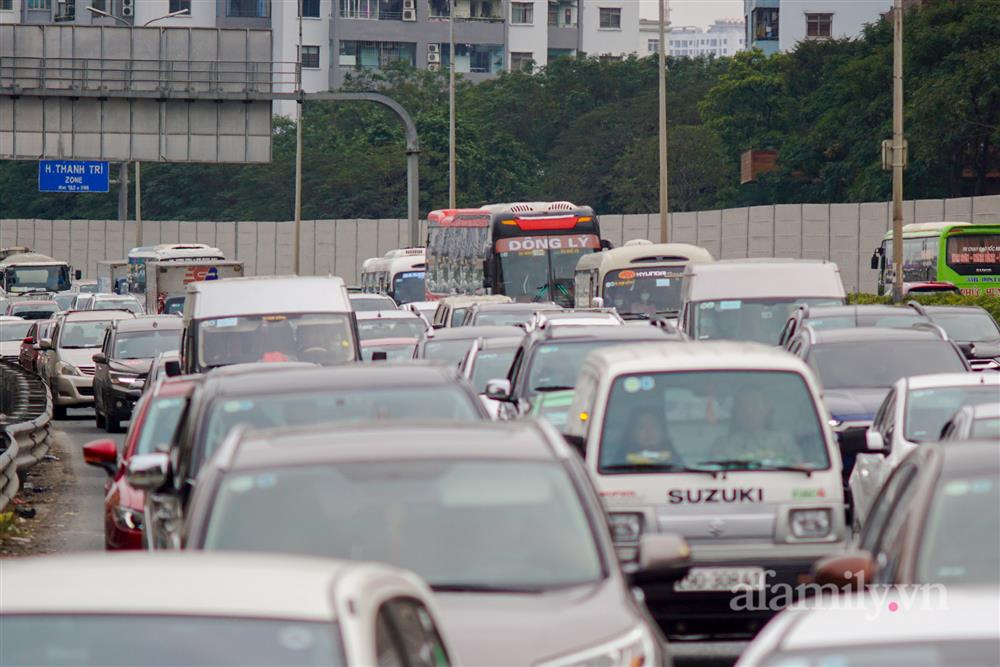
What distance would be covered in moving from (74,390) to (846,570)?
87.5 ft

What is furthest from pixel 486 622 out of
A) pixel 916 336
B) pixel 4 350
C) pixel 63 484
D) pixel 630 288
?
pixel 4 350

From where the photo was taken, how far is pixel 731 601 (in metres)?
9.59

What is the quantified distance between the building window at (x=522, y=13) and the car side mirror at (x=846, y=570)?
122202mm

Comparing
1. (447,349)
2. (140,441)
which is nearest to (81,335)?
(447,349)

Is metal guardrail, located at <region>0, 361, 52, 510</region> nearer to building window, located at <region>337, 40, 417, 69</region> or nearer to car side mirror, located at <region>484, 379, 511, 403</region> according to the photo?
car side mirror, located at <region>484, 379, 511, 403</region>

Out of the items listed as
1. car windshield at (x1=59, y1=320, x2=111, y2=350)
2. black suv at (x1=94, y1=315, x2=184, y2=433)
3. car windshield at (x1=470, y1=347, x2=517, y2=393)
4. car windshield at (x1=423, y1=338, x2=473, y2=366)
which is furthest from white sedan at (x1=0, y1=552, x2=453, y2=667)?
car windshield at (x1=59, y1=320, x2=111, y2=350)

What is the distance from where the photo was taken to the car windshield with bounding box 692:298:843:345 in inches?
934

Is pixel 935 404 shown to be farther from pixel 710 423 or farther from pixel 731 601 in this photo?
pixel 731 601

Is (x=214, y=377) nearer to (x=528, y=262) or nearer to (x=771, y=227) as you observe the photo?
(x=528, y=262)

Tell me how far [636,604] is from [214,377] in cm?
409

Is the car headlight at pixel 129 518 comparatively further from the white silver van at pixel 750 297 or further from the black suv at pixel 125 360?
the black suv at pixel 125 360

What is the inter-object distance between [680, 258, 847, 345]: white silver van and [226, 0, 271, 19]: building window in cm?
10105

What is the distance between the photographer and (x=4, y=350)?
4356 cm

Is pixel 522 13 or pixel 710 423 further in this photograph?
pixel 522 13
